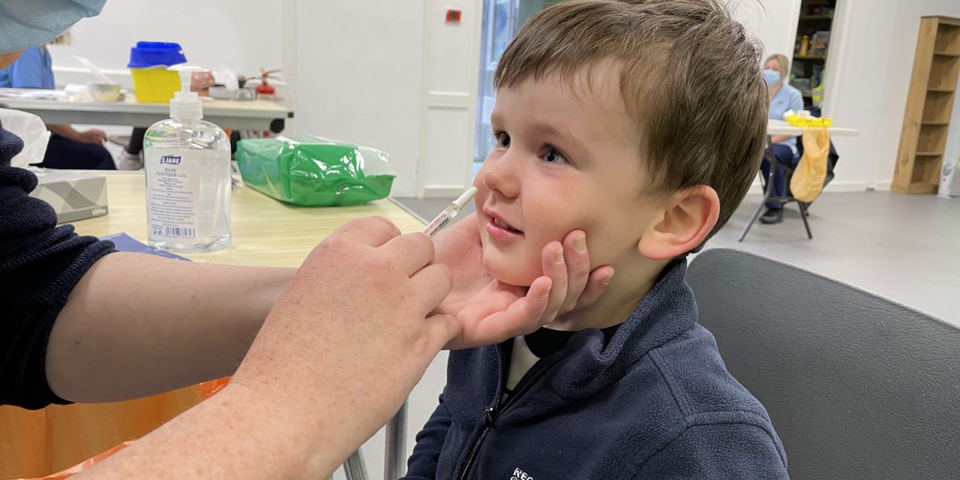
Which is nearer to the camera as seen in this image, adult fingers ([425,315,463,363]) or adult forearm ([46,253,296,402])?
adult fingers ([425,315,463,363])

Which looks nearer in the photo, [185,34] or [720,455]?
[720,455]

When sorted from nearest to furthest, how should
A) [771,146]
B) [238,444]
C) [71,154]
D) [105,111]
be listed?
[238,444] → [105,111] → [71,154] → [771,146]

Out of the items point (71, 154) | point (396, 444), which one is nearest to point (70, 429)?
point (396, 444)

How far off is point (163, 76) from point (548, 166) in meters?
2.46

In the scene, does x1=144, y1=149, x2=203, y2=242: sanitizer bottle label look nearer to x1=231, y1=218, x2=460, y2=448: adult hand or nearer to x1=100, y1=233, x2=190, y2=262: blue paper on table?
x1=100, y1=233, x2=190, y2=262: blue paper on table

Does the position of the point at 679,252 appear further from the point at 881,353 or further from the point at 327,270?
the point at 327,270

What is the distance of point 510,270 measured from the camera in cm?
73

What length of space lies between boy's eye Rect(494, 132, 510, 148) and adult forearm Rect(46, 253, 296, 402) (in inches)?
11.7

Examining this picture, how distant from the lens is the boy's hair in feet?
2.27

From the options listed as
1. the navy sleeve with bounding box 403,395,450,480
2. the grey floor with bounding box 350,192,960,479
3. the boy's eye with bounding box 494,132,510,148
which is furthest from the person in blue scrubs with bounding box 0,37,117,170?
the boy's eye with bounding box 494,132,510,148

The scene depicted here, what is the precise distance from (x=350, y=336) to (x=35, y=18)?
55cm

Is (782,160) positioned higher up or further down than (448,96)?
further down

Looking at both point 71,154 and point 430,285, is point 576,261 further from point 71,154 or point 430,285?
point 71,154

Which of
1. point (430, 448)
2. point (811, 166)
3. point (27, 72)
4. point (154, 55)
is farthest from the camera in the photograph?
point (811, 166)
